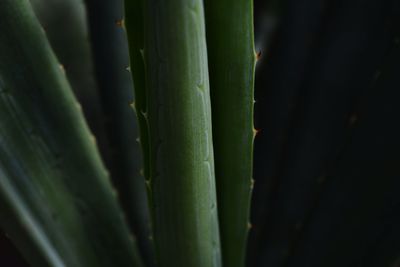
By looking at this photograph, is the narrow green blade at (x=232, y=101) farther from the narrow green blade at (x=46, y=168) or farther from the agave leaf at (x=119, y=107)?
the agave leaf at (x=119, y=107)

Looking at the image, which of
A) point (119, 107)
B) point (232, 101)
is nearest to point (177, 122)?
point (232, 101)

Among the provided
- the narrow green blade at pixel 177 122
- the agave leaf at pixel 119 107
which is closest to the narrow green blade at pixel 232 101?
the narrow green blade at pixel 177 122

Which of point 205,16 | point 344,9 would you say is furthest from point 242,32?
point 344,9

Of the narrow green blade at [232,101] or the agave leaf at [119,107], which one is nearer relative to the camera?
the narrow green blade at [232,101]

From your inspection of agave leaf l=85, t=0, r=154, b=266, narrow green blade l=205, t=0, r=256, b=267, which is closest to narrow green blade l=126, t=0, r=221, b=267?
narrow green blade l=205, t=0, r=256, b=267

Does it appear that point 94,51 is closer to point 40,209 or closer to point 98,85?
point 98,85

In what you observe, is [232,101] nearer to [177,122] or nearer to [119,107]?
[177,122]

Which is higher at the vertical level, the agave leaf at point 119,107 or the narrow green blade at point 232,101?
the agave leaf at point 119,107
